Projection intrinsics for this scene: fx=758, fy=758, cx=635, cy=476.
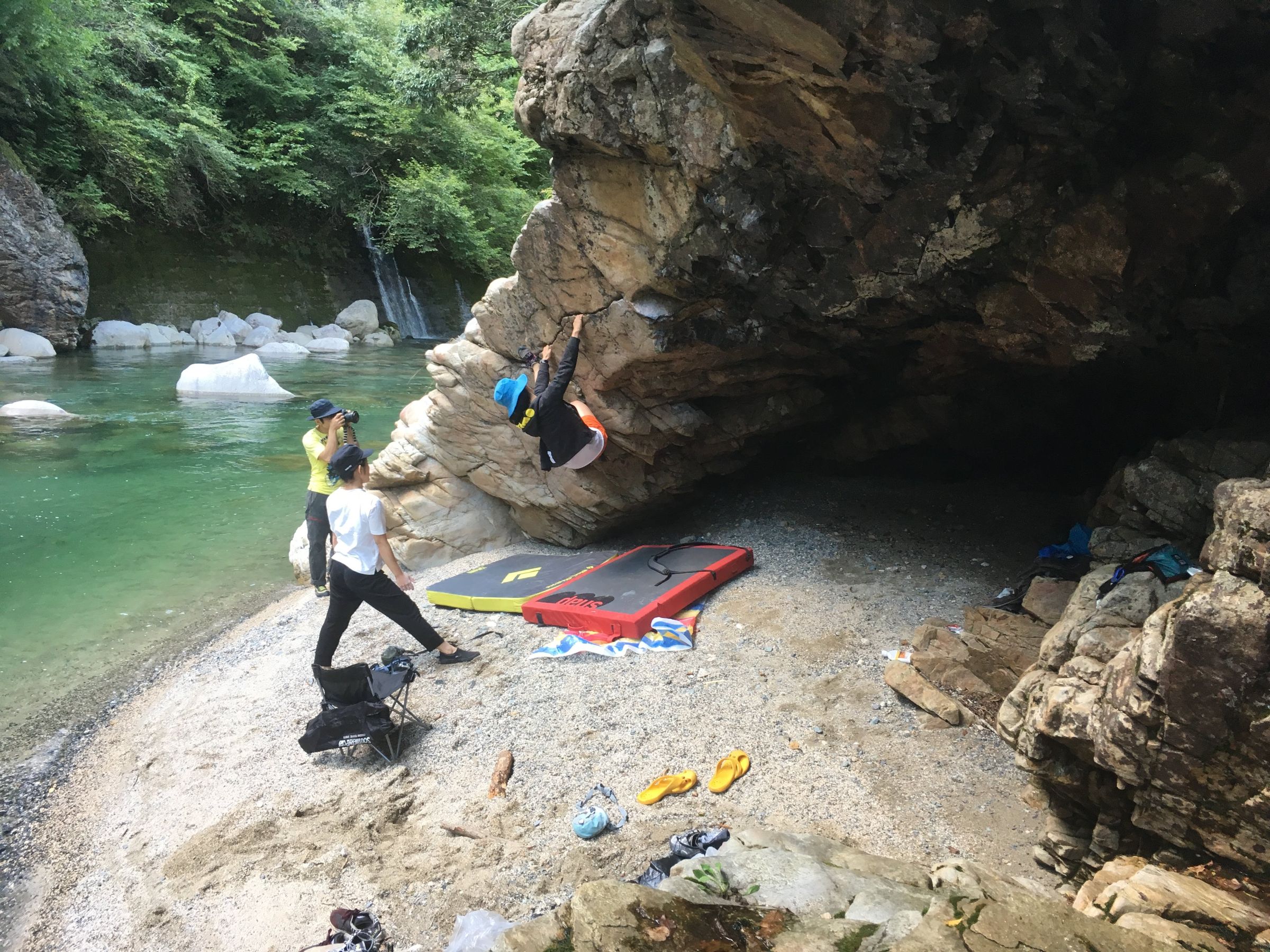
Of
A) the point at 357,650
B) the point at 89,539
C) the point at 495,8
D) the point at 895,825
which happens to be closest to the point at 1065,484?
the point at 895,825

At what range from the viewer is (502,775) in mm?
4414

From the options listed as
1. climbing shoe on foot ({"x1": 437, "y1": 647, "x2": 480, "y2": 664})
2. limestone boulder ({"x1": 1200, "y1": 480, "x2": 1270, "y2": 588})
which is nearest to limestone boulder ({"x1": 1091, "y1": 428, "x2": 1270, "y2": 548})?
limestone boulder ({"x1": 1200, "y1": 480, "x2": 1270, "y2": 588})

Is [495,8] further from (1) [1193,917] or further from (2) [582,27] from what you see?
(1) [1193,917]

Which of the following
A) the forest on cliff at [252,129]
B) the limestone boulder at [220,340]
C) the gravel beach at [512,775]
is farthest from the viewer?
the limestone boulder at [220,340]

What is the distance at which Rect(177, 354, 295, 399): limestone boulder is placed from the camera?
56.6 feet

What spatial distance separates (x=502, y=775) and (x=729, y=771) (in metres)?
1.32

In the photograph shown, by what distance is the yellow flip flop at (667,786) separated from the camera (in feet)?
13.4

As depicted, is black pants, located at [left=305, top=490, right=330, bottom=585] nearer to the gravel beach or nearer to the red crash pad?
the gravel beach

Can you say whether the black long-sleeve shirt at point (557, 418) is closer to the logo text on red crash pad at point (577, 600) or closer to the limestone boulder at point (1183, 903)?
the logo text on red crash pad at point (577, 600)

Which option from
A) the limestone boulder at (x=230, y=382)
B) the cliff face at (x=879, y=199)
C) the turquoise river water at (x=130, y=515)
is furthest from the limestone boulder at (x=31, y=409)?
the cliff face at (x=879, y=199)

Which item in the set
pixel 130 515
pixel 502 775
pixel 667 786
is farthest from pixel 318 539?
pixel 667 786

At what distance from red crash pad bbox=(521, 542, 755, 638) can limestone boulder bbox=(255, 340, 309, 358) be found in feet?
65.8

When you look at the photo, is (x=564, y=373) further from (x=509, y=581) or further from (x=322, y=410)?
(x=322, y=410)

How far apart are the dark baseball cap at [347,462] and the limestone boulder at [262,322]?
74.0 ft
